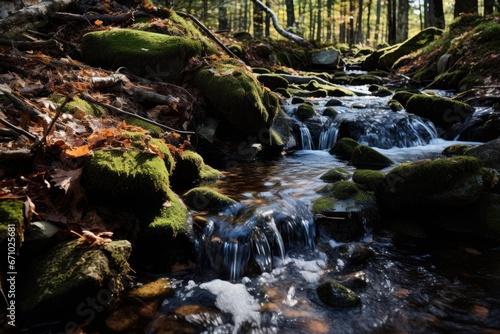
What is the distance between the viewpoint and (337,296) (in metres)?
3.35

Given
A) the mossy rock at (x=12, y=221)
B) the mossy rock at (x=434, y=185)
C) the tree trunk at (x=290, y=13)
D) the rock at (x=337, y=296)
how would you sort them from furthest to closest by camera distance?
the tree trunk at (x=290, y=13) < the mossy rock at (x=434, y=185) < the rock at (x=337, y=296) < the mossy rock at (x=12, y=221)

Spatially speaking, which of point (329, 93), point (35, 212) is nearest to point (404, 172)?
point (35, 212)

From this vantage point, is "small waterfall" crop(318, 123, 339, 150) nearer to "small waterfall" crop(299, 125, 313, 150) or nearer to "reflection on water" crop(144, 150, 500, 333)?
"small waterfall" crop(299, 125, 313, 150)

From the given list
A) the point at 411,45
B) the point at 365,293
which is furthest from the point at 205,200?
the point at 411,45

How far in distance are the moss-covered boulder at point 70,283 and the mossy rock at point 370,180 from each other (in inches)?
139

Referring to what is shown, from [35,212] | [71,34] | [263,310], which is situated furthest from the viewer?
[71,34]

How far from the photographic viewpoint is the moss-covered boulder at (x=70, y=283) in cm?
281

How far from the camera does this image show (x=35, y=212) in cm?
306

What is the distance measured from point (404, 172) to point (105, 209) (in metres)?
3.86

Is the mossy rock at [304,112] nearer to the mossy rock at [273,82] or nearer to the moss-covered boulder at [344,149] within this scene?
the moss-covered boulder at [344,149]

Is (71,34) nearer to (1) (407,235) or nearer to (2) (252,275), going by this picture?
(2) (252,275)

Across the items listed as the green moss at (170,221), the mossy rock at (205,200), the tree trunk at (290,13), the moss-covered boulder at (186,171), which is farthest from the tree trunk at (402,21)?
the green moss at (170,221)

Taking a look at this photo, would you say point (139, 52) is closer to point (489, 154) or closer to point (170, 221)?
point (170, 221)

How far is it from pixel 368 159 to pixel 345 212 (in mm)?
2834
